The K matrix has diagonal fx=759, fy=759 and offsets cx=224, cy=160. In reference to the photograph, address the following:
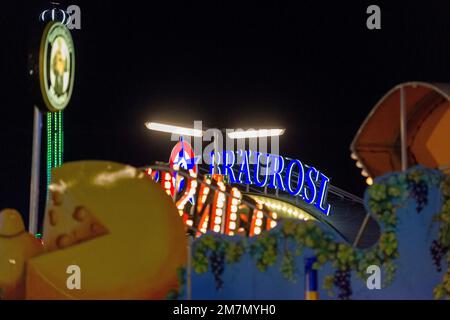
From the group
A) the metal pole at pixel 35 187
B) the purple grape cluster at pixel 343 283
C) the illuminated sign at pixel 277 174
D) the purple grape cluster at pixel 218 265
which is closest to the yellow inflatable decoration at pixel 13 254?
the metal pole at pixel 35 187

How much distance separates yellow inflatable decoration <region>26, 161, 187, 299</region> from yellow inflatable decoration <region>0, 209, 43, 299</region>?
0.39m

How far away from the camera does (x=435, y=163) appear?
41.0 ft

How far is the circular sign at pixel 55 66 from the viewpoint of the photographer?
12352 mm

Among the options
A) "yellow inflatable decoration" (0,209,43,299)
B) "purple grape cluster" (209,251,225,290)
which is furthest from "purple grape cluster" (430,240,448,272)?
"yellow inflatable decoration" (0,209,43,299)

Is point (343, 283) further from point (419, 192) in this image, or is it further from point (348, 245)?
point (419, 192)

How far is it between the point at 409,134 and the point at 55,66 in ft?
19.7

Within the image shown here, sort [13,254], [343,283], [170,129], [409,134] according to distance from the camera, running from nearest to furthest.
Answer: [343,283] → [13,254] → [409,134] → [170,129]

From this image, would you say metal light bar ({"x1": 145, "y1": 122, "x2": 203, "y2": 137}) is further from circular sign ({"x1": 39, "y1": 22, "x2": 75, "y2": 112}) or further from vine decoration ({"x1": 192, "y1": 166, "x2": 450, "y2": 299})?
vine decoration ({"x1": 192, "y1": 166, "x2": 450, "y2": 299})

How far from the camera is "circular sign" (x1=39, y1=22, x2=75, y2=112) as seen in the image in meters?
12.4

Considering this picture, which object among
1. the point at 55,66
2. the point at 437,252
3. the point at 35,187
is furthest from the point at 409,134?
the point at 35,187

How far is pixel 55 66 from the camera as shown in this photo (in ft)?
42.1

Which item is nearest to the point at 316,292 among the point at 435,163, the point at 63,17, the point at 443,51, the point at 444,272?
the point at 444,272

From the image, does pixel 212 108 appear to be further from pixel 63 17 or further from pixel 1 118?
pixel 63 17

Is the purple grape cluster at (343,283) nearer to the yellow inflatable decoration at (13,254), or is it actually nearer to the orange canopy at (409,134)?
the orange canopy at (409,134)
